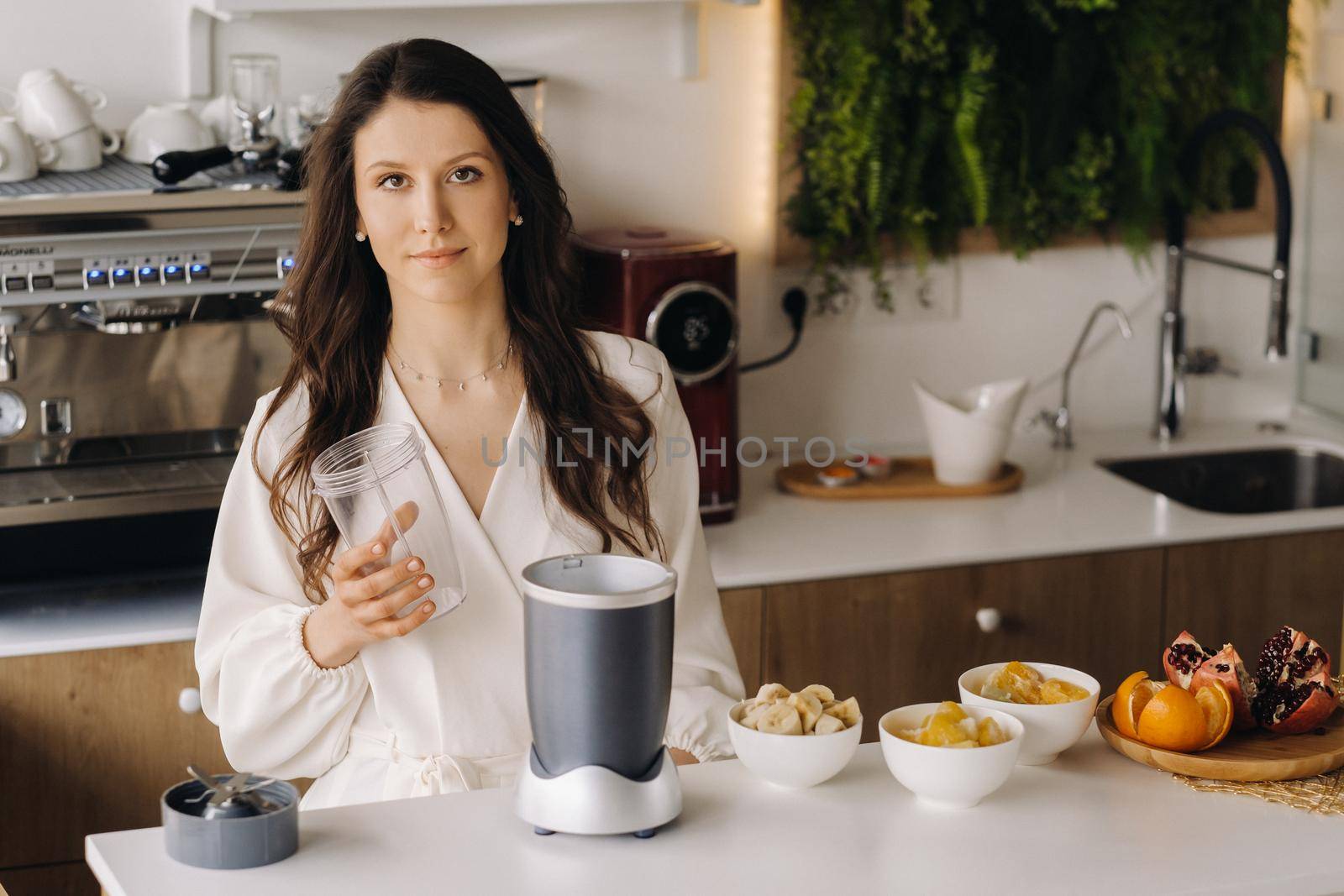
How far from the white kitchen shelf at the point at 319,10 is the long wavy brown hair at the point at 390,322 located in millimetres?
651

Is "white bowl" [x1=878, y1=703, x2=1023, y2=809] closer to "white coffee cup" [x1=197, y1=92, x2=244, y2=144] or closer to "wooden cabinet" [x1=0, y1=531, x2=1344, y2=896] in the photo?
"wooden cabinet" [x1=0, y1=531, x2=1344, y2=896]

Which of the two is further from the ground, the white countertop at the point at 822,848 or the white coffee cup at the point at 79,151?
the white coffee cup at the point at 79,151

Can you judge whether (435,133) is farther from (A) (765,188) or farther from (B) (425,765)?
(A) (765,188)

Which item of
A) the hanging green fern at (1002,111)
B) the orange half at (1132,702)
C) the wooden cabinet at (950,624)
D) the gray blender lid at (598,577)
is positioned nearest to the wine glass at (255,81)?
the hanging green fern at (1002,111)

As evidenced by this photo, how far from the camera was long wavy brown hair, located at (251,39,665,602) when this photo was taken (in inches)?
71.5

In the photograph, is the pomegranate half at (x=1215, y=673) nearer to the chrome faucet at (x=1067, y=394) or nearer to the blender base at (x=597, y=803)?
the blender base at (x=597, y=803)

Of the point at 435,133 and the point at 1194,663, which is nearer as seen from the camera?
the point at 1194,663

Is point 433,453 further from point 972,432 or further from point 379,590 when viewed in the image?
point 972,432

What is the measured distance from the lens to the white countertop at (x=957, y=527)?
2.63 metres

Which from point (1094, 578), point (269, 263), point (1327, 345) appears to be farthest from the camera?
point (1327, 345)

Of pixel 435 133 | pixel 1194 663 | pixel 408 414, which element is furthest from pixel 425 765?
pixel 1194 663

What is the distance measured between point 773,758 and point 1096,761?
0.32 m

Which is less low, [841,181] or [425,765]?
[841,181]

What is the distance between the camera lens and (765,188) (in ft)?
10.2
